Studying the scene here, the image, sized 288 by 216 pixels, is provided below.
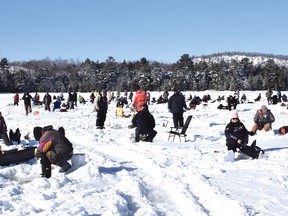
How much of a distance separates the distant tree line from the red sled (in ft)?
204

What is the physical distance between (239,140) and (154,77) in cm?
6970

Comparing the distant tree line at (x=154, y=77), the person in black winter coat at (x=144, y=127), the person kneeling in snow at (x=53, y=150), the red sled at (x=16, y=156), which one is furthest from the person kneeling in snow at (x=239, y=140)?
the distant tree line at (x=154, y=77)

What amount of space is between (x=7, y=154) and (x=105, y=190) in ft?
10.0

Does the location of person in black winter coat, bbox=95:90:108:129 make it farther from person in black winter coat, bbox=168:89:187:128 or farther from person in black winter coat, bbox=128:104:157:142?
person in black winter coat, bbox=128:104:157:142

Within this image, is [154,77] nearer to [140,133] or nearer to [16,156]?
[140,133]

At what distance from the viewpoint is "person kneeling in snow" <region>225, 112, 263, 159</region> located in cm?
938

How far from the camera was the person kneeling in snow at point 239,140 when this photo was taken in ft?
30.8

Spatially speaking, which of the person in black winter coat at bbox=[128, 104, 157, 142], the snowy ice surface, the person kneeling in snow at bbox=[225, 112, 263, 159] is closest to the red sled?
the snowy ice surface

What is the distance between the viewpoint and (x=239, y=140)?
9.54 m

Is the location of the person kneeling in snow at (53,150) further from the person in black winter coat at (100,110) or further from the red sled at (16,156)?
the person in black winter coat at (100,110)

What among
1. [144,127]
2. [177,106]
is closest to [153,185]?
[144,127]

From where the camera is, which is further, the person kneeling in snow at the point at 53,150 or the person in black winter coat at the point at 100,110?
the person in black winter coat at the point at 100,110

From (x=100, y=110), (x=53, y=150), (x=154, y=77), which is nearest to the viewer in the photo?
(x=53, y=150)

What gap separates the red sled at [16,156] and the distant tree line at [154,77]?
2447 inches
